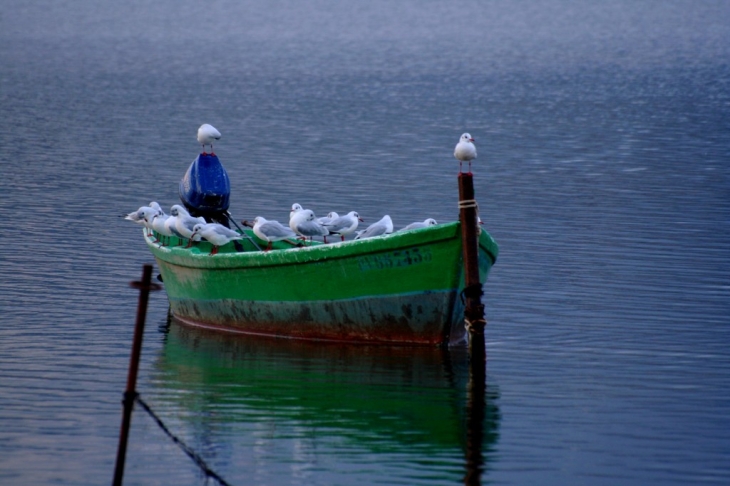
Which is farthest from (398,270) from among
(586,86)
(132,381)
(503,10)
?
(503,10)

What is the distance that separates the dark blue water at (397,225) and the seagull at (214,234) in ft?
3.97

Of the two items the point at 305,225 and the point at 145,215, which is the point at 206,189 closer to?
the point at 145,215

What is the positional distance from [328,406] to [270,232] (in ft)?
13.0

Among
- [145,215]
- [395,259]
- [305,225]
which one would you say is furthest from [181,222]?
[395,259]

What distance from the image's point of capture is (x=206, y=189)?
18734mm

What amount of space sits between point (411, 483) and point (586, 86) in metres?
49.4

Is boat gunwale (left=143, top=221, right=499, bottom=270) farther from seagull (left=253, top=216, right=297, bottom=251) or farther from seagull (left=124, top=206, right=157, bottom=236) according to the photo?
seagull (left=124, top=206, right=157, bottom=236)

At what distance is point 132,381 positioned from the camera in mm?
10180

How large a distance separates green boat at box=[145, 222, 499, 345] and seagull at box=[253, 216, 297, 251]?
203mm

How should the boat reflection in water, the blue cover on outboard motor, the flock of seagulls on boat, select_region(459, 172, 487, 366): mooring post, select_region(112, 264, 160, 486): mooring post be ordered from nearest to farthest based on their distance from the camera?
select_region(112, 264, 160, 486): mooring post → the boat reflection in water → select_region(459, 172, 487, 366): mooring post → the flock of seagulls on boat → the blue cover on outboard motor

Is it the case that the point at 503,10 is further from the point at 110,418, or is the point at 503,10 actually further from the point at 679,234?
the point at 110,418

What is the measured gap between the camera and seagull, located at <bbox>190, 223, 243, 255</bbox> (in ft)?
57.0

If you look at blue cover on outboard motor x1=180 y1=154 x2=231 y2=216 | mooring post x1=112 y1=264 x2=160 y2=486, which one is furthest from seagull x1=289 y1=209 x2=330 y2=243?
mooring post x1=112 y1=264 x2=160 y2=486

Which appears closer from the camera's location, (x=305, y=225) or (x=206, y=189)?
(x=305, y=225)
